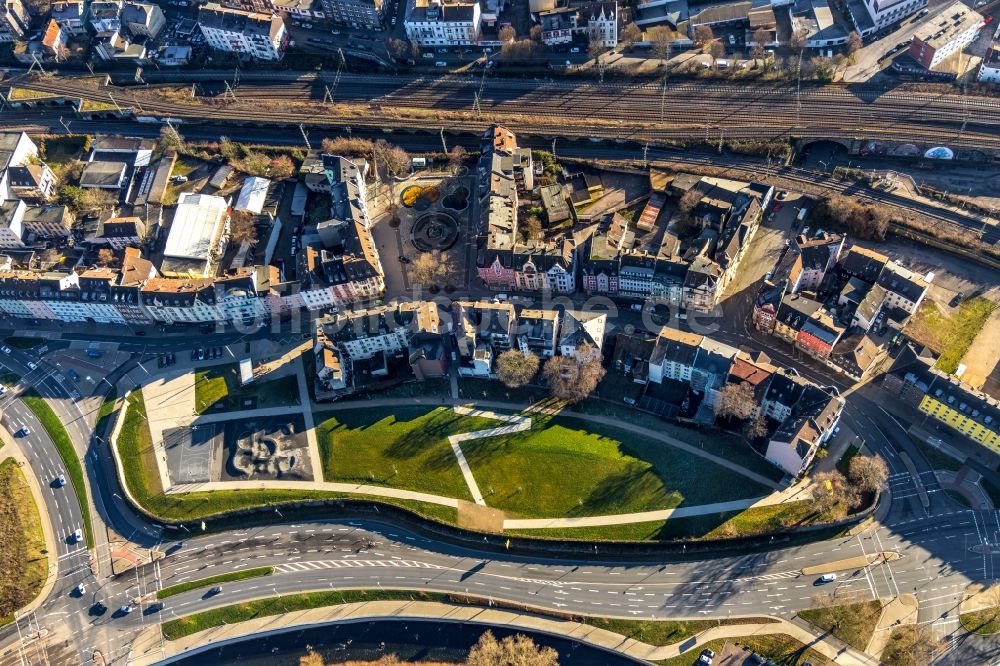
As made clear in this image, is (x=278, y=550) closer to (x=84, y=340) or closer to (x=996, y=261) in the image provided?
(x=84, y=340)

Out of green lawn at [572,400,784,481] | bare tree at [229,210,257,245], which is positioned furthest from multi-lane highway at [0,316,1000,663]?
bare tree at [229,210,257,245]

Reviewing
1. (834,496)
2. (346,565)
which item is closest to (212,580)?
(346,565)

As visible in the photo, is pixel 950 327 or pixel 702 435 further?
pixel 950 327

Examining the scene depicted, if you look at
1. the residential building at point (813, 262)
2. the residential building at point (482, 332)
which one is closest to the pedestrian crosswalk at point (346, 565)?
the residential building at point (482, 332)

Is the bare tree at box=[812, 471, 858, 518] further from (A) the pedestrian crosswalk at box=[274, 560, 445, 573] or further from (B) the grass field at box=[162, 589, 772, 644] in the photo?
(A) the pedestrian crosswalk at box=[274, 560, 445, 573]

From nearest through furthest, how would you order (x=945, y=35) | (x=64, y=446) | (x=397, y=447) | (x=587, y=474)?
(x=587, y=474)
(x=397, y=447)
(x=64, y=446)
(x=945, y=35)

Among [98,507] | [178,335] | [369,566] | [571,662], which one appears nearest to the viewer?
[571,662]

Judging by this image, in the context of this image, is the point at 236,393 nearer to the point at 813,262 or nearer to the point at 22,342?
the point at 22,342

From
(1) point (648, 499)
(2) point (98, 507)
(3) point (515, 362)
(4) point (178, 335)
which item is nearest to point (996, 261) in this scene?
(1) point (648, 499)
